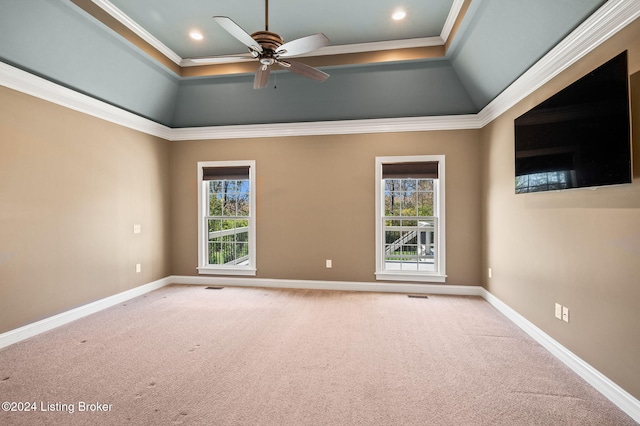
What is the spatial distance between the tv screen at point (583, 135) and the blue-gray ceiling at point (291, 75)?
0.56 meters

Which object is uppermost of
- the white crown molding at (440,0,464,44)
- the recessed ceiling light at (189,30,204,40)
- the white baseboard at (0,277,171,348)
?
the recessed ceiling light at (189,30,204,40)

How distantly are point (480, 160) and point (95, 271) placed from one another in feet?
18.7

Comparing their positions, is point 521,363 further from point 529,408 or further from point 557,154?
point 557,154

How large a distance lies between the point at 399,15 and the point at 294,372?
3.87 m

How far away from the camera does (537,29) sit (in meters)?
2.55

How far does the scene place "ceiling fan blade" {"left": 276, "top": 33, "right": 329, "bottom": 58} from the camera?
2215 mm

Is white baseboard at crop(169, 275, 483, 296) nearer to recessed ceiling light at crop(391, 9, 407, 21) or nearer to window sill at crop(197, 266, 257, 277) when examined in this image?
window sill at crop(197, 266, 257, 277)

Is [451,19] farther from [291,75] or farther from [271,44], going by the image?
[271,44]

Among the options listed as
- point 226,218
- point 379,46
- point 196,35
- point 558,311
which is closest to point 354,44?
point 379,46

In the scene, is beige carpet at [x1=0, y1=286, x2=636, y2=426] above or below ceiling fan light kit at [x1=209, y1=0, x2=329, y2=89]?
below

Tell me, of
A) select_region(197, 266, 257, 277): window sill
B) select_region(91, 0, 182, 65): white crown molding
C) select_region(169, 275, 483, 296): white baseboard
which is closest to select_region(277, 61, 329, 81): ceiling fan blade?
select_region(91, 0, 182, 65): white crown molding

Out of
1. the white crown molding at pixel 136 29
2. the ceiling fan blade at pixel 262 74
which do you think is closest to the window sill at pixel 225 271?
the ceiling fan blade at pixel 262 74

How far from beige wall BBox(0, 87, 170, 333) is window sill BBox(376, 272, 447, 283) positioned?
12.7ft

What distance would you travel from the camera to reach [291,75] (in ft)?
13.6
